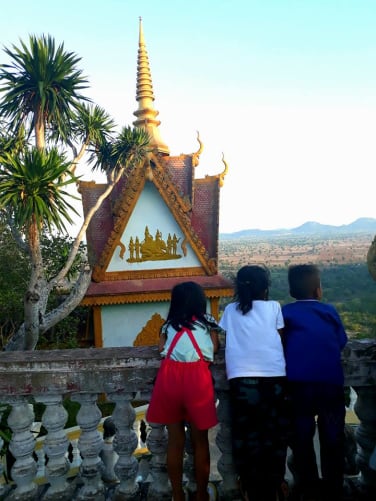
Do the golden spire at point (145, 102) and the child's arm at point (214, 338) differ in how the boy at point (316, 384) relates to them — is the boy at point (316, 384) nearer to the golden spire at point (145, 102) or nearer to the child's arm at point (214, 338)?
the child's arm at point (214, 338)

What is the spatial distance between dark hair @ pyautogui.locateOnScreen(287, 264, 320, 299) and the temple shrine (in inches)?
326

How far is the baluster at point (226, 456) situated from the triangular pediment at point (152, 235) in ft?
28.2

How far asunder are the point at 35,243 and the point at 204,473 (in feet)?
16.2

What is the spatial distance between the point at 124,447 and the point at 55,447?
1.53 feet

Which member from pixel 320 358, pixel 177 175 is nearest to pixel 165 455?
pixel 320 358

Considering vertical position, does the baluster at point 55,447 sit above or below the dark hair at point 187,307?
below

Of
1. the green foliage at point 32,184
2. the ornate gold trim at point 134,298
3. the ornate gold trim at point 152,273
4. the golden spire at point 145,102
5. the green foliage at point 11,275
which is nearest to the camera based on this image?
the green foliage at point 32,184

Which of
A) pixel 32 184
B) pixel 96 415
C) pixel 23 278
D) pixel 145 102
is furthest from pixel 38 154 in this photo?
pixel 145 102

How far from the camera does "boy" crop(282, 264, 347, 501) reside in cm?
236

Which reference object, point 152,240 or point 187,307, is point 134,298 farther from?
point 187,307

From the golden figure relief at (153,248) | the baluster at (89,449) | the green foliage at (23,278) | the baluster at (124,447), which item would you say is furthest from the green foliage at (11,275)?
the baluster at (124,447)

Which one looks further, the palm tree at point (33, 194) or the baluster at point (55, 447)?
the palm tree at point (33, 194)

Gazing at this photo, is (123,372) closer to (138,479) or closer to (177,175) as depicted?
(138,479)

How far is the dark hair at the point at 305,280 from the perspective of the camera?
8.12ft
